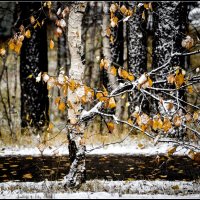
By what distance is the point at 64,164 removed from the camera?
8023 mm

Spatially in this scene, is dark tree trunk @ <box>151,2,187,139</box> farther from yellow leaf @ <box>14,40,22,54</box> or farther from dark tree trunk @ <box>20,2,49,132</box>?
yellow leaf @ <box>14,40,22,54</box>

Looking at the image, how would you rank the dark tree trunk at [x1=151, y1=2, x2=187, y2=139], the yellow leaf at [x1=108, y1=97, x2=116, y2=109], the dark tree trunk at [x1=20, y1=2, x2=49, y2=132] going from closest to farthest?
the yellow leaf at [x1=108, y1=97, x2=116, y2=109]
the dark tree trunk at [x1=151, y1=2, x2=187, y2=139]
the dark tree trunk at [x1=20, y1=2, x2=49, y2=132]

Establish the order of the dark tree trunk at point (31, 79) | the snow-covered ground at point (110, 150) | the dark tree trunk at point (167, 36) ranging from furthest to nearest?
the dark tree trunk at point (31, 79), the dark tree trunk at point (167, 36), the snow-covered ground at point (110, 150)

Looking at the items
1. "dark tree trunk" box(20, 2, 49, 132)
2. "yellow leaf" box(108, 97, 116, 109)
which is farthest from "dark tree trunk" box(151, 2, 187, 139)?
"yellow leaf" box(108, 97, 116, 109)

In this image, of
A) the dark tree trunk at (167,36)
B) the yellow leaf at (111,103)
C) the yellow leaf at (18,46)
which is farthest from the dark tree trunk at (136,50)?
the yellow leaf at (18,46)

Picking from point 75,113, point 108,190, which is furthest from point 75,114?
point 108,190

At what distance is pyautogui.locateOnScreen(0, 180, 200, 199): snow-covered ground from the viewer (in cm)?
493

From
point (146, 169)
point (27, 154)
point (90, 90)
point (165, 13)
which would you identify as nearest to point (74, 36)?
point (90, 90)

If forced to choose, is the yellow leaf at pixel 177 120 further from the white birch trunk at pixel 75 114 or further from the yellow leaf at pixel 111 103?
the white birch trunk at pixel 75 114

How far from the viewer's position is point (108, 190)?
18.0 ft

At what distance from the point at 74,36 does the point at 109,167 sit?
3.13 m

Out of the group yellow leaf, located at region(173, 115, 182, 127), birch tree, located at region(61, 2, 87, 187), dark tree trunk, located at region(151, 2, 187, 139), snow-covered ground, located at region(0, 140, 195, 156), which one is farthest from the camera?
dark tree trunk, located at region(151, 2, 187, 139)

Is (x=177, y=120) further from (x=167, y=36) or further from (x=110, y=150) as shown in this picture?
(x=167, y=36)

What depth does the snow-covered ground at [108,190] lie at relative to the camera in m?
4.93
